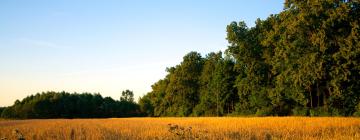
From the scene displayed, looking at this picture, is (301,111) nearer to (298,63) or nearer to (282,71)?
(282,71)

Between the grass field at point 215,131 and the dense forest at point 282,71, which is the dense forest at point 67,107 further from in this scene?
the grass field at point 215,131

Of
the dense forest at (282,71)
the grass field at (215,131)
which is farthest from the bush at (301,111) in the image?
the grass field at (215,131)

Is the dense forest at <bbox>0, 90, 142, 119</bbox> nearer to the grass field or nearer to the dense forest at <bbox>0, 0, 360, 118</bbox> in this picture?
the dense forest at <bbox>0, 0, 360, 118</bbox>

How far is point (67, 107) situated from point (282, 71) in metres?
75.3

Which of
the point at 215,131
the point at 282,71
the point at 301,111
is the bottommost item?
the point at 215,131

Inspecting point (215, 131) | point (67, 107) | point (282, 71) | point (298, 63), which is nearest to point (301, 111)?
point (282, 71)

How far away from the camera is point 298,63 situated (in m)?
42.0

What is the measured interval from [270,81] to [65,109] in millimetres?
67544

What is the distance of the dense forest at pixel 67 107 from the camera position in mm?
101000

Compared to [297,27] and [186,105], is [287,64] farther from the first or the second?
[186,105]

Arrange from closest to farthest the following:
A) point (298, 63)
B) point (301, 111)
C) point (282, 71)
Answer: point (298, 63)
point (282, 71)
point (301, 111)

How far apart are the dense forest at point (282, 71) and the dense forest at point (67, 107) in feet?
4.75

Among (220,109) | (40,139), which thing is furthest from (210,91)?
(40,139)

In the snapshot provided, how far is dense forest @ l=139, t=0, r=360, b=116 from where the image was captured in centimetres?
3947
